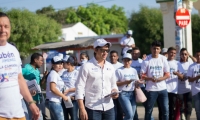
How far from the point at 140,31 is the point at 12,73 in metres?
41.3

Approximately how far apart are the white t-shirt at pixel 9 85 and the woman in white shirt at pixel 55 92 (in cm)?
398

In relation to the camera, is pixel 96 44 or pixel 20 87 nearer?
A: pixel 20 87

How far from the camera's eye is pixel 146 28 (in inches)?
1779

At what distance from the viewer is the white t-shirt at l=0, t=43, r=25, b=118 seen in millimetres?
4797

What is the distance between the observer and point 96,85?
6.76 metres

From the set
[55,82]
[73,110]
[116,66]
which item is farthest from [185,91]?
[55,82]

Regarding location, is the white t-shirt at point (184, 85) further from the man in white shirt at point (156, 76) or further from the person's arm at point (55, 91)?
the person's arm at point (55, 91)

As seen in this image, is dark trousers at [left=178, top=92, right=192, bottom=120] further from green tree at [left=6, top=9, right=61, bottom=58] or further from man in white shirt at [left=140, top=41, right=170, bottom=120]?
green tree at [left=6, top=9, right=61, bottom=58]

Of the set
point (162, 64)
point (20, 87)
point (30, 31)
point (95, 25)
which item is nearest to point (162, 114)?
point (162, 64)

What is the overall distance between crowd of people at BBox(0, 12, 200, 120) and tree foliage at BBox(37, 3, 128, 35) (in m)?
82.1

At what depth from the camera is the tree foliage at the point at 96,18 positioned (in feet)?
309

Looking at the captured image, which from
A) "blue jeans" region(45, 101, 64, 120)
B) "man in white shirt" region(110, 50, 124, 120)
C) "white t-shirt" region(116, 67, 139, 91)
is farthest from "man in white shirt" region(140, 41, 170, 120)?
"blue jeans" region(45, 101, 64, 120)

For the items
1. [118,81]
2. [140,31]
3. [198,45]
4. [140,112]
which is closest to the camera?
[118,81]

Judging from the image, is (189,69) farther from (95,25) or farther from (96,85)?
(95,25)
